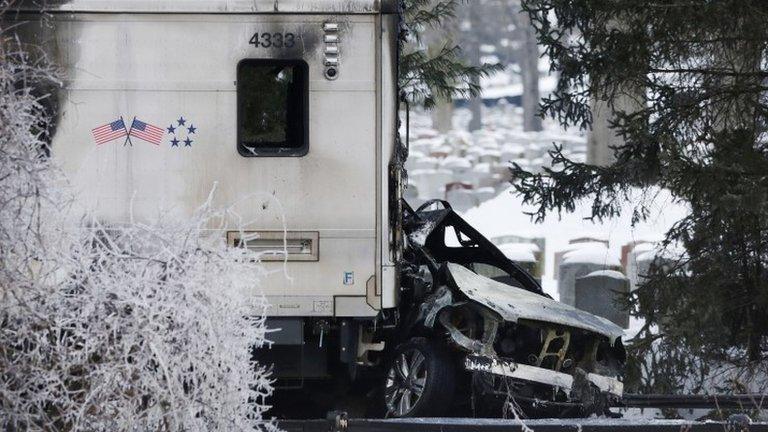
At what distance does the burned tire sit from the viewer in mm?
9148

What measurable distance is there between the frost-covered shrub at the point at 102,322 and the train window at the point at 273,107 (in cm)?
271

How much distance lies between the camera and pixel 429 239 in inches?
449

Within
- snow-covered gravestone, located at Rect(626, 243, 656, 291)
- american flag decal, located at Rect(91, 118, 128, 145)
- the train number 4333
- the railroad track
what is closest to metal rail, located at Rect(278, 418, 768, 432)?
the railroad track

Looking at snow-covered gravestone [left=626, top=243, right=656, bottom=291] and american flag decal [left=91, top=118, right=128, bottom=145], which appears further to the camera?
snow-covered gravestone [left=626, top=243, right=656, bottom=291]

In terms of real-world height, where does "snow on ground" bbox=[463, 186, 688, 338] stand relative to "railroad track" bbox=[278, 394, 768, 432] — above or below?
above

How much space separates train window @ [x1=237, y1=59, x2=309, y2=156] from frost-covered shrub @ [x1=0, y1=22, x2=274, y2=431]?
8.90ft

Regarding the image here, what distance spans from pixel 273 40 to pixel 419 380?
2538mm

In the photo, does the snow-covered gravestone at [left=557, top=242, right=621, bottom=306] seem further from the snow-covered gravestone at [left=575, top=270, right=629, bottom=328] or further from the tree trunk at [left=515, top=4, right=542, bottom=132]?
the tree trunk at [left=515, top=4, right=542, bottom=132]

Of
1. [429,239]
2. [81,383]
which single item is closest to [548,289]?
[429,239]

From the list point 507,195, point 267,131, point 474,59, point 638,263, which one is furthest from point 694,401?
point 474,59

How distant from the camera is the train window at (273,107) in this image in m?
8.87

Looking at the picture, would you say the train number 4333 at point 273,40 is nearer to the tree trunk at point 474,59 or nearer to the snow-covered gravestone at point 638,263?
the snow-covered gravestone at point 638,263

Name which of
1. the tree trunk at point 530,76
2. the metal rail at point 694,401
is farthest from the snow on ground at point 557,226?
the tree trunk at point 530,76

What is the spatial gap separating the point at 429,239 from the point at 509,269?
2.93 ft
